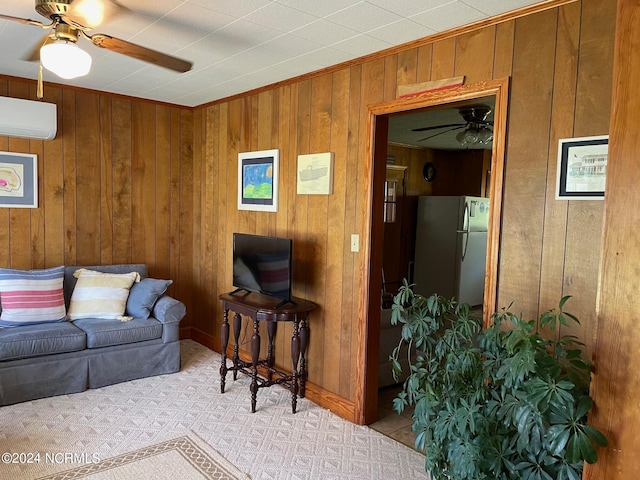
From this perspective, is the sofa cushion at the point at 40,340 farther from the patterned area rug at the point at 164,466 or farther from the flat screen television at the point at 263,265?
the flat screen television at the point at 263,265

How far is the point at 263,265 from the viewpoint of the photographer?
11.5ft

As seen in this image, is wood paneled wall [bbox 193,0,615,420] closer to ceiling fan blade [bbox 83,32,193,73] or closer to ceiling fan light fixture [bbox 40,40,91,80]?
ceiling fan blade [bbox 83,32,193,73]

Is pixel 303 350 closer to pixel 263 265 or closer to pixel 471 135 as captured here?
pixel 263 265

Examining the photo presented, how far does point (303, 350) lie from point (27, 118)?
287cm

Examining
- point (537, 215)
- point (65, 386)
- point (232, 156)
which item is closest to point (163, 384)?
point (65, 386)

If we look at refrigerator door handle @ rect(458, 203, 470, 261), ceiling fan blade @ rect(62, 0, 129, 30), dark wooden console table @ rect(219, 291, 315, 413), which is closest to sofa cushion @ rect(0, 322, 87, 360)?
dark wooden console table @ rect(219, 291, 315, 413)

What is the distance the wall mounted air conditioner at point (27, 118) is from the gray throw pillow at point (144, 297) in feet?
4.89

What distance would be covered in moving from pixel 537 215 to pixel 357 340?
1.46 meters

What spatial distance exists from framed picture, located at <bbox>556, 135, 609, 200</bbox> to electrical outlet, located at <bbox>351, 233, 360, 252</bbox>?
1.32 meters

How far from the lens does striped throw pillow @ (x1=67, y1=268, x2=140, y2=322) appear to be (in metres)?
3.85

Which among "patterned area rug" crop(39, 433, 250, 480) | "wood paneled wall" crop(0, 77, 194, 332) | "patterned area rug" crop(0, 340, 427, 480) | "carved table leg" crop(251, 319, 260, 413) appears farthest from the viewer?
"wood paneled wall" crop(0, 77, 194, 332)

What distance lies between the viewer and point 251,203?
4.11 meters

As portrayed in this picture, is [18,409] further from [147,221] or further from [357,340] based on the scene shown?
[357,340]

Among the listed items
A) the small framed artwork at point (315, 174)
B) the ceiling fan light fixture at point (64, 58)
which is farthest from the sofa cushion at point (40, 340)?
the ceiling fan light fixture at point (64, 58)
